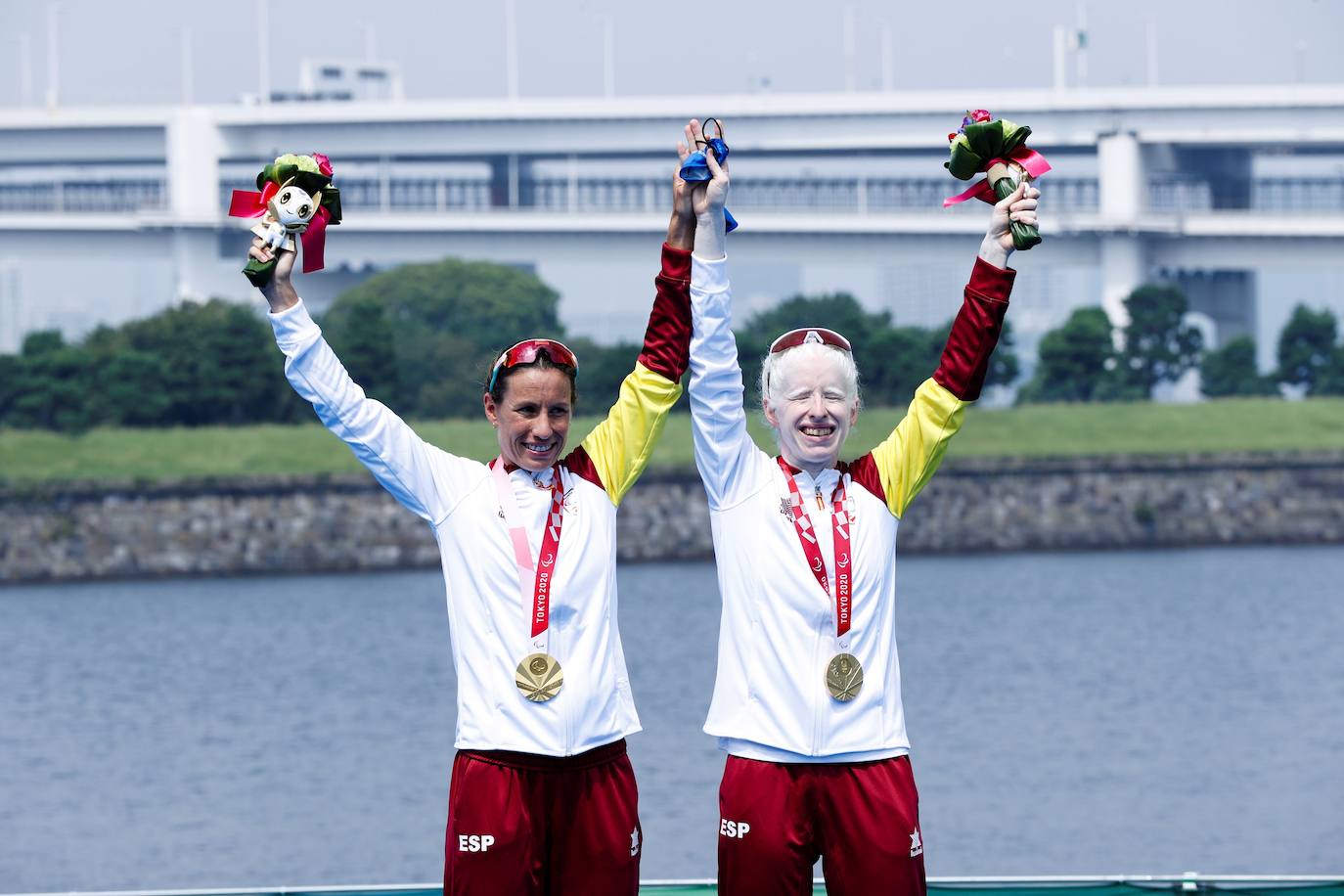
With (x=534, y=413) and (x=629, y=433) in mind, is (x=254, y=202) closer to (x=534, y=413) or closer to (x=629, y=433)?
(x=534, y=413)

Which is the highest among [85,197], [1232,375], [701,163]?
[85,197]

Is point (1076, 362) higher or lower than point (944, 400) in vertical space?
higher

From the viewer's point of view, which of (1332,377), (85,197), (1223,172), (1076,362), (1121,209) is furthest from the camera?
(85,197)

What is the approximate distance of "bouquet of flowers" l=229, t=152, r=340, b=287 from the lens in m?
5.77

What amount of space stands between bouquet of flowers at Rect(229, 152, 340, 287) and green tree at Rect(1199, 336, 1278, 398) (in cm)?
5632

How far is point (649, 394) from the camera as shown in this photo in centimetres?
595

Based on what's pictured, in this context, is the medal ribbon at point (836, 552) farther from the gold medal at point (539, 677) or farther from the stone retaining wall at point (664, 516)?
the stone retaining wall at point (664, 516)

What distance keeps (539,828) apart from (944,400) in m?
1.67

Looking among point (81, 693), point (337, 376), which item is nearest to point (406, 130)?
point (81, 693)

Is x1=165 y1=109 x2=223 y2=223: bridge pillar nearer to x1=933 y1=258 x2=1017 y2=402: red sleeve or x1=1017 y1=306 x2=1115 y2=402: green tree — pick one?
x1=1017 y1=306 x2=1115 y2=402: green tree

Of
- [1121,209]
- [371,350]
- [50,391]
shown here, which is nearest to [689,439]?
[371,350]

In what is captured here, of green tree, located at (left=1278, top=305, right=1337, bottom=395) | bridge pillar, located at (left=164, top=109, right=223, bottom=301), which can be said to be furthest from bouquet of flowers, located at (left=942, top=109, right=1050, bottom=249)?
bridge pillar, located at (left=164, top=109, right=223, bottom=301)

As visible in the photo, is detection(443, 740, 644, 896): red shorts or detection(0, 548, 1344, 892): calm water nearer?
detection(443, 740, 644, 896): red shorts

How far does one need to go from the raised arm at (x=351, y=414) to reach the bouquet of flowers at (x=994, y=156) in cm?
167
